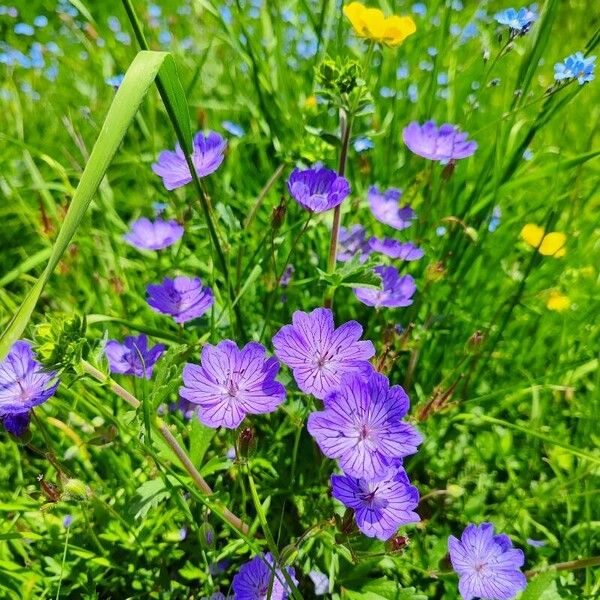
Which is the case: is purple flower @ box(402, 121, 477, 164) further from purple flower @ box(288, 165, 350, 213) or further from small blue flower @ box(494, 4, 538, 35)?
purple flower @ box(288, 165, 350, 213)

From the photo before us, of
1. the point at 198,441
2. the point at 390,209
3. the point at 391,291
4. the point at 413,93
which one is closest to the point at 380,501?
the point at 198,441

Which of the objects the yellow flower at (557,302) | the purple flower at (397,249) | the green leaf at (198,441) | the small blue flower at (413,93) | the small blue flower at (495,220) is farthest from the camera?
the small blue flower at (413,93)

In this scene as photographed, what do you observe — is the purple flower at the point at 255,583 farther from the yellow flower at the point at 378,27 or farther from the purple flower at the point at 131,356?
the yellow flower at the point at 378,27

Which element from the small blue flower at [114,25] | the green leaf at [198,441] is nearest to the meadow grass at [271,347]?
the green leaf at [198,441]

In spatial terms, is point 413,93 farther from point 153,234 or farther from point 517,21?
point 153,234

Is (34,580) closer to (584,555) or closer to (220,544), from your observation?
(220,544)

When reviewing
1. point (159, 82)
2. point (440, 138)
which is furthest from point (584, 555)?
point (159, 82)
